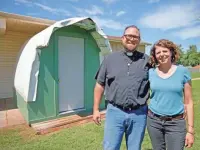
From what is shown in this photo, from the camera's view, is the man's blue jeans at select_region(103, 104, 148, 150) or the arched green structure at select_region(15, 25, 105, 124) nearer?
the man's blue jeans at select_region(103, 104, 148, 150)

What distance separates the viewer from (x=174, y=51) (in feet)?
8.27

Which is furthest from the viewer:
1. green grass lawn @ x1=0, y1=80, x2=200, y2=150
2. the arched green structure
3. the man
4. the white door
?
the white door

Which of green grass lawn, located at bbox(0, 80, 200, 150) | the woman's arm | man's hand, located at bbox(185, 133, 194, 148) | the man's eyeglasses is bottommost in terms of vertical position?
green grass lawn, located at bbox(0, 80, 200, 150)

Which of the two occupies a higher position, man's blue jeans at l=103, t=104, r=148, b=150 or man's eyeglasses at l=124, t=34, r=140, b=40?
man's eyeglasses at l=124, t=34, r=140, b=40

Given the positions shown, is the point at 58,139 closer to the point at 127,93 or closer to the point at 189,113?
the point at 127,93

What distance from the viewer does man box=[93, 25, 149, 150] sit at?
102 inches

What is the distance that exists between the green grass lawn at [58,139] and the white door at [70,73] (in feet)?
4.30

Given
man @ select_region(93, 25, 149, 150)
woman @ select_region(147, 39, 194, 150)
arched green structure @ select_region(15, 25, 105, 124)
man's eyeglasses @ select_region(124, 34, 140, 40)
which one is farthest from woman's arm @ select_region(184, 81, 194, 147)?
arched green structure @ select_region(15, 25, 105, 124)

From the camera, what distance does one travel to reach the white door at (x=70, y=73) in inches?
254

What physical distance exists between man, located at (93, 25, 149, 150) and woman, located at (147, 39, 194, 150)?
0.15 meters

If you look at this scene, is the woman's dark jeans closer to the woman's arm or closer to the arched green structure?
the woman's arm

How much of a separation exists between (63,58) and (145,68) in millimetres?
4146

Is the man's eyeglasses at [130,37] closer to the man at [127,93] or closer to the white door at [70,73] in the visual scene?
the man at [127,93]

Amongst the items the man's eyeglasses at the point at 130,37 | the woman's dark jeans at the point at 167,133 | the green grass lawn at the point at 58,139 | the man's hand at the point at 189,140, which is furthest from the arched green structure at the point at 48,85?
Result: the man's hand at the point at 189,140
